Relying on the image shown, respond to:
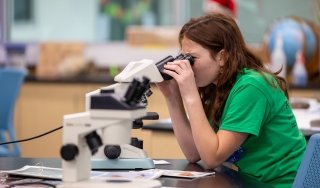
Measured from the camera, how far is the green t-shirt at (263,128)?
1.89 metres

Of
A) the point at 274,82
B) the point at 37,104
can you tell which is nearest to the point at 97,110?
the point at 274,82

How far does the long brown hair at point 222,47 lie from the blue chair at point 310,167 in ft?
1.30

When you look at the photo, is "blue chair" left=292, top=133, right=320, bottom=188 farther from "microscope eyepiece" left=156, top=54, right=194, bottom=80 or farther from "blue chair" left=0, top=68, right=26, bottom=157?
"blue chair" left=0, top=68, right=26, bottom=157

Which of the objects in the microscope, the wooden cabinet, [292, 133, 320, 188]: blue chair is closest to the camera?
the microscope

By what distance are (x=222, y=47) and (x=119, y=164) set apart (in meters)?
0.48

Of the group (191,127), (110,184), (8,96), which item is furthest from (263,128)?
(8,96)

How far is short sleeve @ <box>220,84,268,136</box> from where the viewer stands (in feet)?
6.15

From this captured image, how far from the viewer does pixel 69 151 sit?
4.67 feet

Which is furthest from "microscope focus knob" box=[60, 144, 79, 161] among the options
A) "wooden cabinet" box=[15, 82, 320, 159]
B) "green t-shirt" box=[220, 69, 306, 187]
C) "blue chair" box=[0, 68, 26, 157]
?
"wooden cabinet" box=[15, 82, 320, 159]

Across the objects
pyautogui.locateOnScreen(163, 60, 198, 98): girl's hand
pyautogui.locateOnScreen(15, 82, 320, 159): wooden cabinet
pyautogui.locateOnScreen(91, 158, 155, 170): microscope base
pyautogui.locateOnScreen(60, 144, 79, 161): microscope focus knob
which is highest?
pyautogui.locateOnScreen(163, 60, 198, 98): girl's hand

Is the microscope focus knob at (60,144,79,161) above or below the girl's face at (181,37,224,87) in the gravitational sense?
below

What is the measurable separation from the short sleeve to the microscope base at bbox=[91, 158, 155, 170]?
254 mm

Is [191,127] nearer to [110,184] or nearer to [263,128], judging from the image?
[263,128]

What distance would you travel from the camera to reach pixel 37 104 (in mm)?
4918
